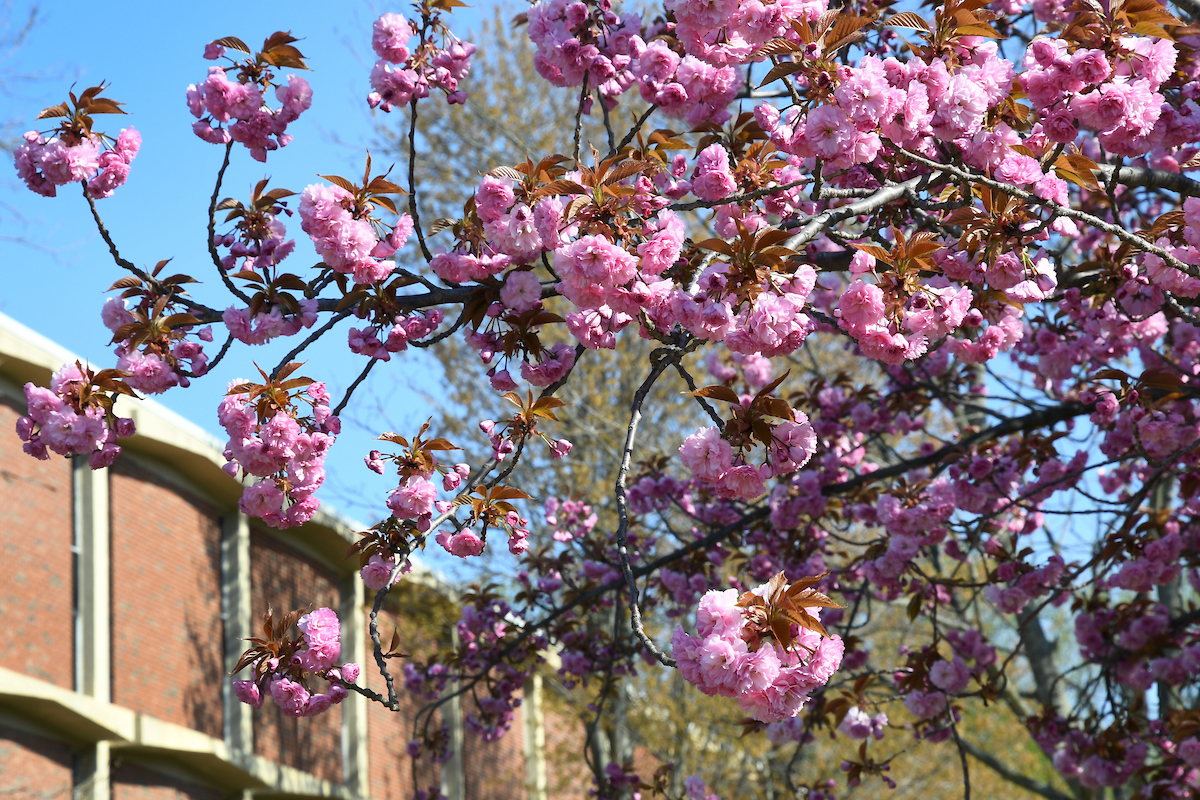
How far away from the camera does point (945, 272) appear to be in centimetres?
392

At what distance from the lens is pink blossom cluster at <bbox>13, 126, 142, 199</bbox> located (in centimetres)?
431

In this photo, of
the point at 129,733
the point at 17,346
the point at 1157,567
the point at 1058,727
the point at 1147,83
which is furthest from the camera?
the point at 129,733

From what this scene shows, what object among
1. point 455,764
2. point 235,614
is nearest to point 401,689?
point 455,764

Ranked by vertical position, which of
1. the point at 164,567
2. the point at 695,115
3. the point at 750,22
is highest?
the point at 164,567

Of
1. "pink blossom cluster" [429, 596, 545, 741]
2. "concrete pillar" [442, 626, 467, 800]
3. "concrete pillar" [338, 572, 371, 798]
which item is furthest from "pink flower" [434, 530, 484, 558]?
"concrete pillar" [442, 626, 467, 800]

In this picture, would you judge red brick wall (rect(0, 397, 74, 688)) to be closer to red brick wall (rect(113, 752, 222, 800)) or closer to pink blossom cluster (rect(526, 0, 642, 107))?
red brick wall (rect(113, 752, 222, 800))

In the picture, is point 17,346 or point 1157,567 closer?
point 1157,567

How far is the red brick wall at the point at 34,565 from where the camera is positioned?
11633mm

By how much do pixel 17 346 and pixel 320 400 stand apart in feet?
30.4

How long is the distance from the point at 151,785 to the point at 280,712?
90.7 inches

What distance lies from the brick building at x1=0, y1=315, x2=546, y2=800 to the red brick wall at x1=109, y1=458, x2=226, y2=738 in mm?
24

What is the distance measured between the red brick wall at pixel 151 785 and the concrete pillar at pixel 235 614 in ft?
2.03

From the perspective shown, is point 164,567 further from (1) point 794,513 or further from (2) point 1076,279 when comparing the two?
(2) point 1076,279

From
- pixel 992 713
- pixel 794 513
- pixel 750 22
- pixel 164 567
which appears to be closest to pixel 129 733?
pixel 164 567
